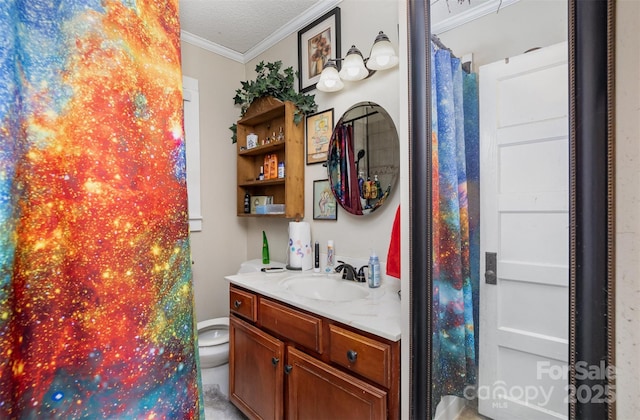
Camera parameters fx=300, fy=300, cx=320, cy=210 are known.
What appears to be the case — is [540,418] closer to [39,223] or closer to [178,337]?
[178,337]

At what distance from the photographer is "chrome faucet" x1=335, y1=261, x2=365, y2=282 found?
5.42ft

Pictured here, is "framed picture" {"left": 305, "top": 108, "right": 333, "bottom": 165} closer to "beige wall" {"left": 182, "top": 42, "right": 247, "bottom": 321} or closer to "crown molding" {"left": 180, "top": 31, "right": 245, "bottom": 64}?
"beige wall" {"left": 182, "top": 42, "right": 247, "bottom": 321}

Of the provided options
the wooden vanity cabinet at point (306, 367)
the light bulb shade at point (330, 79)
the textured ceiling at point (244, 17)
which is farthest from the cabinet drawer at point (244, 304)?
the textured ceiling at point (244, 17)

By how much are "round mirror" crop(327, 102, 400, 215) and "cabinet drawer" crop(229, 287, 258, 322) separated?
0.74m

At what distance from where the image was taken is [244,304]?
5.37 feet

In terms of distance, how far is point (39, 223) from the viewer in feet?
1.16

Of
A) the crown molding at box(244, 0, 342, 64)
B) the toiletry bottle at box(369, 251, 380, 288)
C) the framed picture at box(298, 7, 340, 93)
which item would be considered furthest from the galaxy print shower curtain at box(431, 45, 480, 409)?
the crown molding at box(244, 0, 342, 64)

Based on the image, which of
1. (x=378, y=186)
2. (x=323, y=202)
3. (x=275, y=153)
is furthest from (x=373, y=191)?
(x=275, y=153)

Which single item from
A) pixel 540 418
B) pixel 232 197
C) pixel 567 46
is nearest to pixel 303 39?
pixel 232 197

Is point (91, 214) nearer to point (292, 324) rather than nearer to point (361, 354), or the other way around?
point (361, 354)

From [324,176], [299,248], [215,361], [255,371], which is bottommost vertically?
[215,361]

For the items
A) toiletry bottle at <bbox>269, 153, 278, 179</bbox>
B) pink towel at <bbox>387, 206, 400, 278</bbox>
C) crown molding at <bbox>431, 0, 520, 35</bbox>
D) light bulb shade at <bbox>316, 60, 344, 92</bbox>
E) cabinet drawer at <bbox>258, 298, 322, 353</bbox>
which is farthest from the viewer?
toiletry bottle at <bbox>269, 153, 278, 179</bbox>

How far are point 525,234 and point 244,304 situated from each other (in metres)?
1.37

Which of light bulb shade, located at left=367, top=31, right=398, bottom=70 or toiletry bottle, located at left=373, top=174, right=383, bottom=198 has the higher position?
light bulb shade, located at left=367, top=31, right=398, bottom=70
